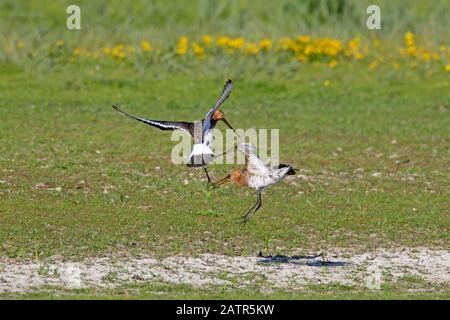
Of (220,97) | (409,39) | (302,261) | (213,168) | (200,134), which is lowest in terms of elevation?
(302,261)

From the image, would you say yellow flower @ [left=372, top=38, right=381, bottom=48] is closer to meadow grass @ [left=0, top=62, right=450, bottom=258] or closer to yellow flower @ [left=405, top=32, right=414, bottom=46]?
yellow flower @ [left=405, top=32, right=414, bottom=46]

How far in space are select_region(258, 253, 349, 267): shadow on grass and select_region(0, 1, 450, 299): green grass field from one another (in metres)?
0.22

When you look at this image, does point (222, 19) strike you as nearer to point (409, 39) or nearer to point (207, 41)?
point (207, 41)

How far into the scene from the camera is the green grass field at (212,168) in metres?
10.9

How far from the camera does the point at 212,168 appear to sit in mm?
13789

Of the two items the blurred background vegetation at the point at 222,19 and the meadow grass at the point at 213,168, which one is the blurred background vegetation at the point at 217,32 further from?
the meadow grass at the point at 213,168

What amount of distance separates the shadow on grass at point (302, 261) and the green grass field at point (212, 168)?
0.22 metres

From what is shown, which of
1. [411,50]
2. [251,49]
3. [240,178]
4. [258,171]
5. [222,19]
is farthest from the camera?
[222,19]

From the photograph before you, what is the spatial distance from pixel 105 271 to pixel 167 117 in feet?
21.9

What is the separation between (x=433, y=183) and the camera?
44.3 ft

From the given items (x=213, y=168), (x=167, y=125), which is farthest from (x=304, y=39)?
(x=167, y=125)

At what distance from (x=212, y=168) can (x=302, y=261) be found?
3.57 meters

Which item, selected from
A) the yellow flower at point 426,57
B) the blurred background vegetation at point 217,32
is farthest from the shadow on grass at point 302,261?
the yellow flower at point 426,57
